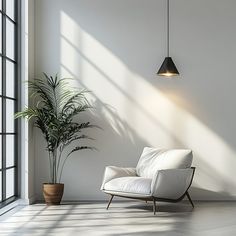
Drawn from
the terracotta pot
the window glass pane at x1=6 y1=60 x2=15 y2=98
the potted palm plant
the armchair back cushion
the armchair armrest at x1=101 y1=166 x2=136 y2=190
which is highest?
the window glass pane at x1=6 y1=60 x2=15 y2=98

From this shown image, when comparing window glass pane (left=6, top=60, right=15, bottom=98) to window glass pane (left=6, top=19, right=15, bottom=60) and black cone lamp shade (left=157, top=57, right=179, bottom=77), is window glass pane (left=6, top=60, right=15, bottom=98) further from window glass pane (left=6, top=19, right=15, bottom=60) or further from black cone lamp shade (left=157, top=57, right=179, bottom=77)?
black cone lamp shade (left=157, top=57, right=179, bottom=77)

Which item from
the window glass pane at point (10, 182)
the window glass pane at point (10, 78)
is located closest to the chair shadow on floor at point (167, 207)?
the window glass pane at point (10, 182)

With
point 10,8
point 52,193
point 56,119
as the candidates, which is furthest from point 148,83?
point 10,8

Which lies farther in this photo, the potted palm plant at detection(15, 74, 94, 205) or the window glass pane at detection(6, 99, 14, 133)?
the potted palm plant at detection(15, 74, 94, 205)

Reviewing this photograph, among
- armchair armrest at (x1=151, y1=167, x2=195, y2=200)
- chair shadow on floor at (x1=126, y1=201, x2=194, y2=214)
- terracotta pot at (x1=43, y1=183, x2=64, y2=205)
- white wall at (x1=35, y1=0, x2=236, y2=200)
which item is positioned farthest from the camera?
white wall at (x1=35, y1=0, x2=236, y2=200)

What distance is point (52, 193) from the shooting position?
6633 mm

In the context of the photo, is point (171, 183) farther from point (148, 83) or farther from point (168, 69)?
point (148, 83)

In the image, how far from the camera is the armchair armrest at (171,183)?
5.84 meters

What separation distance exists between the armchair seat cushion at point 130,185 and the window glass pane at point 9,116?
1474 mm

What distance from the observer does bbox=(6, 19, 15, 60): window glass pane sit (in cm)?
651

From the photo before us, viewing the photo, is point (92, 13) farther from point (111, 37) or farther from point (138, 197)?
point (138, 197)

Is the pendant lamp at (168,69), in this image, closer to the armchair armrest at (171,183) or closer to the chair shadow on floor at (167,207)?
the armchair armrest at (171,183)

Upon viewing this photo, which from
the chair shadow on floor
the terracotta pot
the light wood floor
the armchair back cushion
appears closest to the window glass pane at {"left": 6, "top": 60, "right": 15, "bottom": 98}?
the terracotta pot

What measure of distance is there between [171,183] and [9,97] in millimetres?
2348
